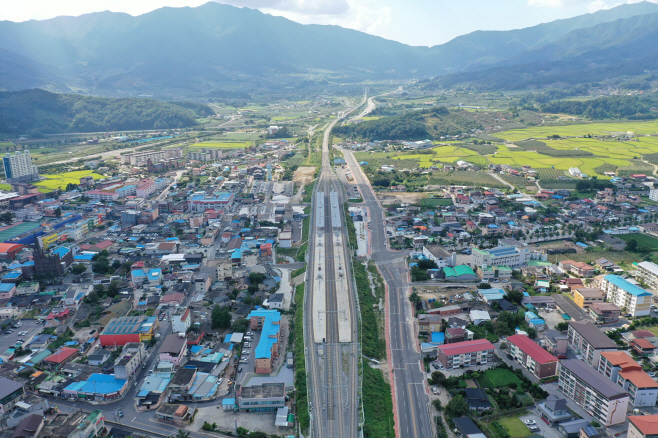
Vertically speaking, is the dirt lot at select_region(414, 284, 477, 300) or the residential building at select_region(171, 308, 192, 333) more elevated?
the residential building at select_region(171, 308, 192, 333)

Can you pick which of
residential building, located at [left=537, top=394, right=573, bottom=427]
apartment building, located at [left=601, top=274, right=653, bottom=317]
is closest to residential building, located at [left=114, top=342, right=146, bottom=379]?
residential building, located at [left=537, top=394, right=573, bottom=427]

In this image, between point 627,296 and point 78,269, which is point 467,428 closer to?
point 627,296

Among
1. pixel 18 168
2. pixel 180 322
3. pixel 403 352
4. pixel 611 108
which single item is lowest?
pixel 403 352

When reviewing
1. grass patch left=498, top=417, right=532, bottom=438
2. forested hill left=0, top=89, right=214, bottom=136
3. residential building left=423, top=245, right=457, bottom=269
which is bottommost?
grass patch left=498, top=417, right=532, bottom=438

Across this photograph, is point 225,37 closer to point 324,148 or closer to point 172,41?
point 172,41

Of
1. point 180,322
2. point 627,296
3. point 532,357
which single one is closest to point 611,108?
point 627,296

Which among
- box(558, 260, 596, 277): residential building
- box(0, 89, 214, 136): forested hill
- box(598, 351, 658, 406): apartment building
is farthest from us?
box(0, 89, 214, 136): forested hill

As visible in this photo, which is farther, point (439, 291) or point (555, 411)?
point (439, 291)

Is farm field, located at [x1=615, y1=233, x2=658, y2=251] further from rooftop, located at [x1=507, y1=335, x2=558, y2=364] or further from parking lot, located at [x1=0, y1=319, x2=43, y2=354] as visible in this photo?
parking lot, located at [x1=0, y1=319, x2=43, y2=354]
